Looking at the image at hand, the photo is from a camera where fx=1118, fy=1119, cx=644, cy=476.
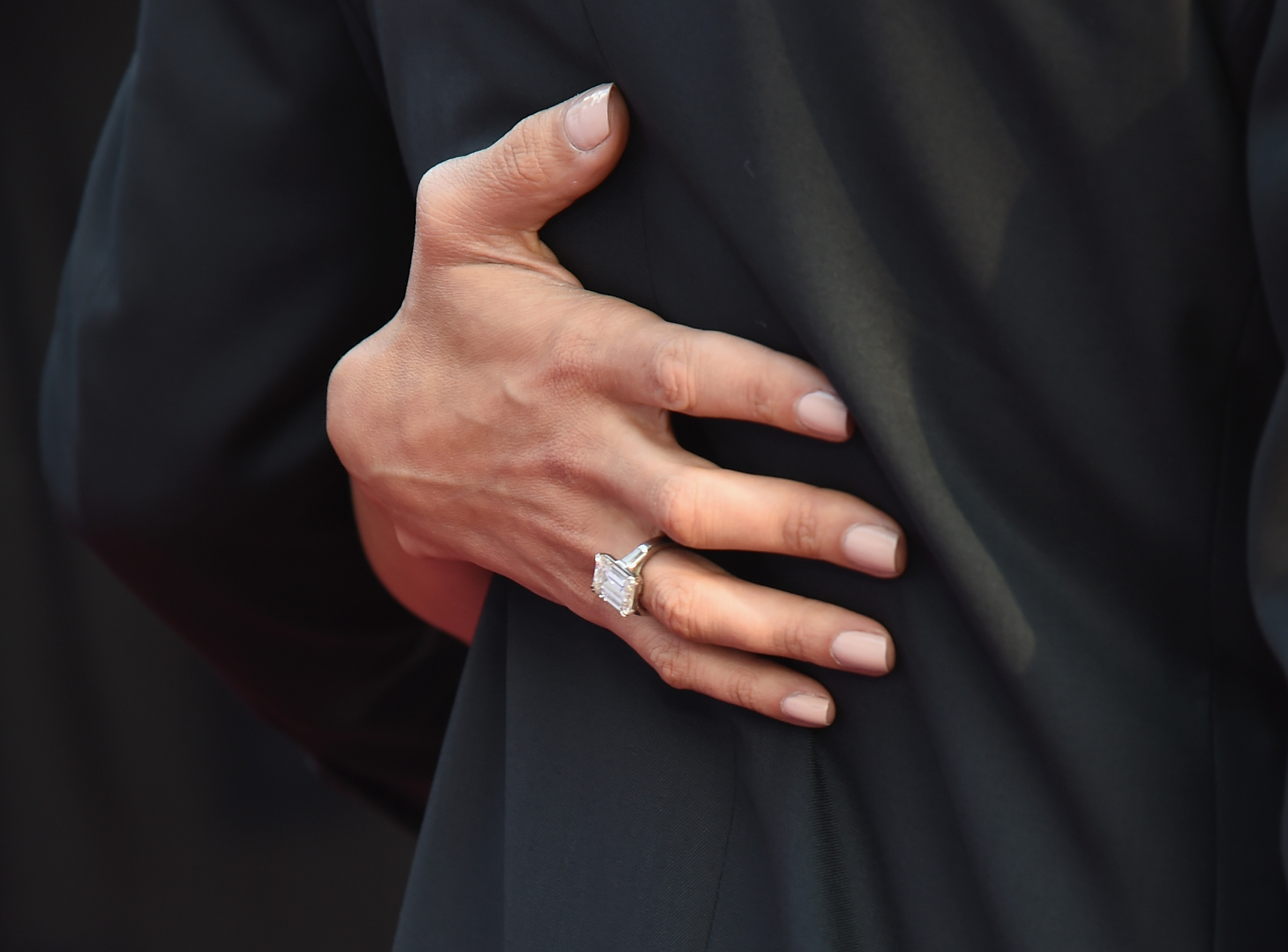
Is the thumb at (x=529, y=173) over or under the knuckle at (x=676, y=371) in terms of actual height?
over

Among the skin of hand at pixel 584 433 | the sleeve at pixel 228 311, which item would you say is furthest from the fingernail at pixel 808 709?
the sleeve at pixel 228 311

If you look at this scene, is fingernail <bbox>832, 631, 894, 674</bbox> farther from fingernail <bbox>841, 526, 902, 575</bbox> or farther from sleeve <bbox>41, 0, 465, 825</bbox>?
sleeve <bbox>41, 0, 465, 825</bbox>

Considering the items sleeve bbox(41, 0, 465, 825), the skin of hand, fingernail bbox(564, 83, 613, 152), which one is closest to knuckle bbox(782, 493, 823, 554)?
the skin of hand

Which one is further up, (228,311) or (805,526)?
(228,311)

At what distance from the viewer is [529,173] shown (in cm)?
59

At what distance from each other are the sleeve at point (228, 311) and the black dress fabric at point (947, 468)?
0.56ft

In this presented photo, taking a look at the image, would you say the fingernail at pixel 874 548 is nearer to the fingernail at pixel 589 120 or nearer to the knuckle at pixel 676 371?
the knuckle at pixel 676 371

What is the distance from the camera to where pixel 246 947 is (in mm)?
2127

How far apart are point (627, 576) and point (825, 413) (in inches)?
6.3

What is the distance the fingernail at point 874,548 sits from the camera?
510mm

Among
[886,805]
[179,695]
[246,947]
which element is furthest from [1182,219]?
[246,947]

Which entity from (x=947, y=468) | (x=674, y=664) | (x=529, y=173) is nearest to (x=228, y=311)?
(x=529, y=173)

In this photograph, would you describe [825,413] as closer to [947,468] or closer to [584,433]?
[947,468]

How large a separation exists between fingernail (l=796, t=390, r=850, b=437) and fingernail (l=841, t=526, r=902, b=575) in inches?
1.8
